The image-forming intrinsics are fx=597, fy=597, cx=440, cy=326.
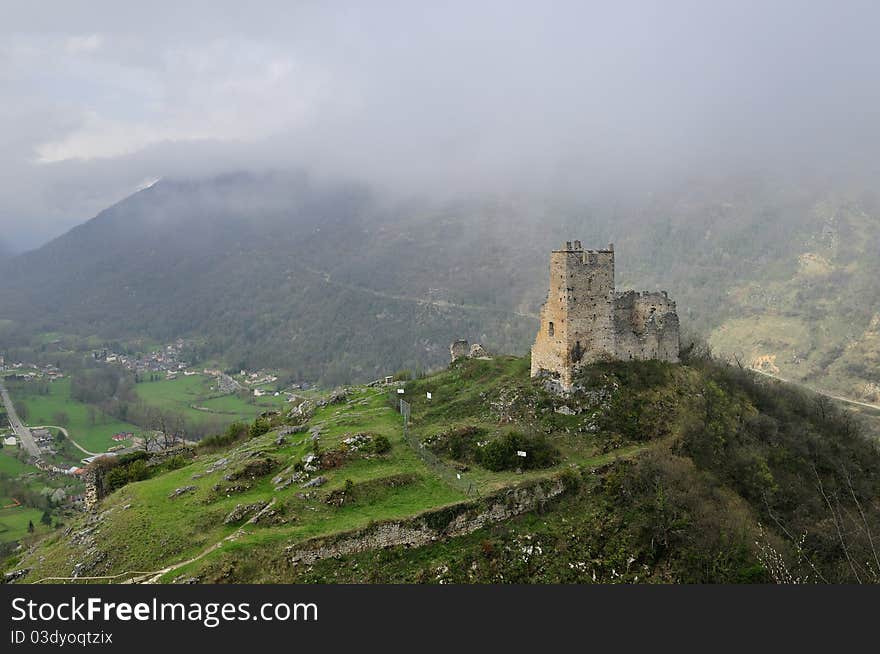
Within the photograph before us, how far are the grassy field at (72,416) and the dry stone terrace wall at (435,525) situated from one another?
92.9m

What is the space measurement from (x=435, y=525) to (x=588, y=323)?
1878 centimetres

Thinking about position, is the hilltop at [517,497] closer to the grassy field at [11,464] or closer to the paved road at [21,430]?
the grassy field at [11,464]

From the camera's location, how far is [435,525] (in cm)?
2877

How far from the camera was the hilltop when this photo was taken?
89.9 feet

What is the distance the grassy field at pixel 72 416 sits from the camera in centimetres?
11019

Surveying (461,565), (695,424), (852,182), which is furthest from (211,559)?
(852,182)

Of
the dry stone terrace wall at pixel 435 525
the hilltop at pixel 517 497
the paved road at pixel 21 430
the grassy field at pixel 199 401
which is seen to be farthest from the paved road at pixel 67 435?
the dry stone terrace wall at pixel 435 525

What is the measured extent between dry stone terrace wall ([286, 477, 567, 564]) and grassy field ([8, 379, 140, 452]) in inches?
3659

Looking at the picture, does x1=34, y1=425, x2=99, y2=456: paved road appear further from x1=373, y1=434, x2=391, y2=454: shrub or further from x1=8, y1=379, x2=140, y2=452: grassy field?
x1=373, y1=434, x2=391, y2=454: shrub

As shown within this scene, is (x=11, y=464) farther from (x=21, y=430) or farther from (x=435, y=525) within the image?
(x=435, y=525)

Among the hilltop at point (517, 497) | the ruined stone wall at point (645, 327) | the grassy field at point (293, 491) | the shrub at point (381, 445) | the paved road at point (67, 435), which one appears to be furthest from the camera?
the paved road at point (67, 435)

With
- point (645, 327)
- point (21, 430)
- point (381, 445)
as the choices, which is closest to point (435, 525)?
point (381, 445)

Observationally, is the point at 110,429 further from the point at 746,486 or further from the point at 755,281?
the point at 755,281

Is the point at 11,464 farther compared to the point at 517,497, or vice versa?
the point at 11,464
